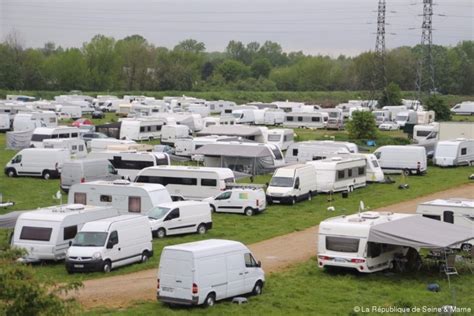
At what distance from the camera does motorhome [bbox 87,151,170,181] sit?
33.9 meters

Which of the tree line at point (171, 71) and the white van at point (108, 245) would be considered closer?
the white van at point (108, 245)

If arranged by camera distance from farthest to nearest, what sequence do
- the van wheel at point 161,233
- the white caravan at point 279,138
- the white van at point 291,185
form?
the white caravan at point 279,138, the white van at point 291,185, the van wheel at point 161,233

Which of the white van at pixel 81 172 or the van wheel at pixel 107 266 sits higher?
the white van at pixel 81 172

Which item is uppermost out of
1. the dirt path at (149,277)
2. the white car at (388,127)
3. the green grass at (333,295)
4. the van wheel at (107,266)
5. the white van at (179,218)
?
the white car at (388,127)

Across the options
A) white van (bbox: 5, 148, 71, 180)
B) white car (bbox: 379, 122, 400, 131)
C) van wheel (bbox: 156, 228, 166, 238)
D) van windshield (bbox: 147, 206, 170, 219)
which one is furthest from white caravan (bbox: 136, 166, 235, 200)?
white car (bbox: 379, 122, 400, 131)

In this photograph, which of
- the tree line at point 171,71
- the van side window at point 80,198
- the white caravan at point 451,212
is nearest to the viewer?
the white caravan at point 451,212

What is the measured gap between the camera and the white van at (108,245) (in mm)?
18469

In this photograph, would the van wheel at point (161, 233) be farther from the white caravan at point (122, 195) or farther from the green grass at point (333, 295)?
the green grass at point (333, 295)

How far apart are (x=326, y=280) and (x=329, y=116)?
1798 inches

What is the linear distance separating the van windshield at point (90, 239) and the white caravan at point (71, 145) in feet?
66.1

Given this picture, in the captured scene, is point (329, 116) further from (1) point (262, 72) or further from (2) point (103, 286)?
(1) point (262, 72)

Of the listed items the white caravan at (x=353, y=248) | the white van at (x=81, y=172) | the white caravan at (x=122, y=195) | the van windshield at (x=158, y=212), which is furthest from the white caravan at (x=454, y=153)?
the white caravan at (x=353, y=248)

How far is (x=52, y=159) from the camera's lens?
3506cm

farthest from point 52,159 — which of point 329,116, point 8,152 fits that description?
point 329,116
